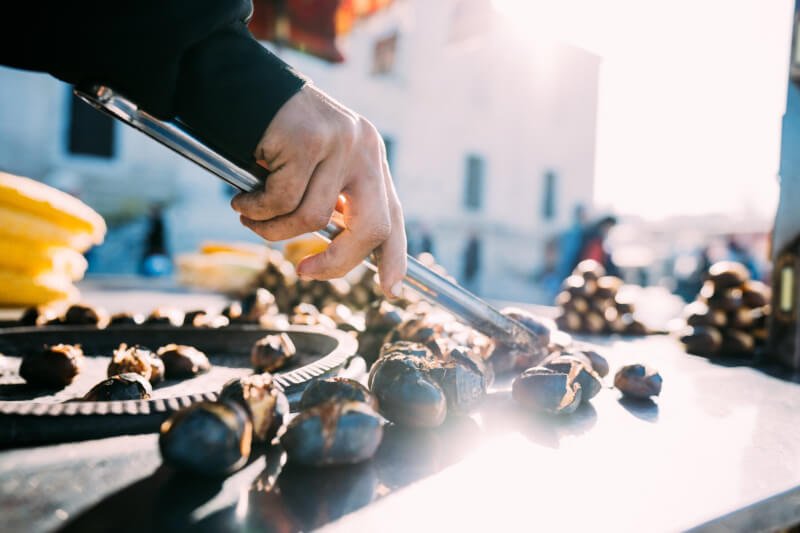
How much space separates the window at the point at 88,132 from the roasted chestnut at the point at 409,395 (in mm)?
7568

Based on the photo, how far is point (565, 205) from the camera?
13570 millimetres

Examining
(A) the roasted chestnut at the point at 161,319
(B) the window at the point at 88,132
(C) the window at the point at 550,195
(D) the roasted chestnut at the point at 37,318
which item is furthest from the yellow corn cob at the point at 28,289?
(C) the window at the point at 550,195

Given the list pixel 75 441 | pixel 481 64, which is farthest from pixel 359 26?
pixel 481 64

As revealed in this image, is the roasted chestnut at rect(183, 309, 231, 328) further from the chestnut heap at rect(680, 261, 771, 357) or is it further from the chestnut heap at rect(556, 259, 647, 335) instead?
the chestnut heap at rect(680, 261, 771, 357)

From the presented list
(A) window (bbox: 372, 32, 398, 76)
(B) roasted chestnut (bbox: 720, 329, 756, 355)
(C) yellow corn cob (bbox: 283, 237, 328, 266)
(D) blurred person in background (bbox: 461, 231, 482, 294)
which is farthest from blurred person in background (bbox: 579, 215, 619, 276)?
(D) blurred person in background (bbox: 461, 231, 482, 294)

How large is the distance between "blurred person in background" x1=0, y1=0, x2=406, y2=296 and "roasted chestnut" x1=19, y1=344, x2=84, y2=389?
0.38 metres

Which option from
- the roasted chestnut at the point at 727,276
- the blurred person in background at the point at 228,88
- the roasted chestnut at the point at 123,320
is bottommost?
the roasted chestnut at the point at 123,320

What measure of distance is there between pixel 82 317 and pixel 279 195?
2.64 ft

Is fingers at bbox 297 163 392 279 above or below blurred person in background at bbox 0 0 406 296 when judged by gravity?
below

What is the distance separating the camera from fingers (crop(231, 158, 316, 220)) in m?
0.64

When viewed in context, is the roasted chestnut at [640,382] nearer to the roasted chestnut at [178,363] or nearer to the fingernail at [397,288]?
the fingernail at [397,288]

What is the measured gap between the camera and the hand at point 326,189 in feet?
2.08

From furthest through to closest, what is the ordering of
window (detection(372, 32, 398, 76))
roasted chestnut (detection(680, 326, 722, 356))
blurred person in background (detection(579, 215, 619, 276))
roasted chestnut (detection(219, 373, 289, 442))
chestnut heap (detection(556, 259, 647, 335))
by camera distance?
window (detection(372, 32, 398, 76)) < blurred person in background (detection(579, 215, 619, 276)) < chestnut heap (detection(556, 259, 647, 335)) < roasted chestnut (detection(680, 326, 722, 356)) < roasted chestnut (detection(219, 373, 289, 442))

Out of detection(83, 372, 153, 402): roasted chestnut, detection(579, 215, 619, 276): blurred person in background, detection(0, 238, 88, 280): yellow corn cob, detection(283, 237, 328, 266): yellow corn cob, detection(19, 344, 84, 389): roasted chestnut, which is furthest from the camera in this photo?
detection(579, 215, 619, 276): blurred person in background
